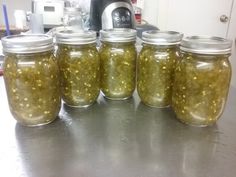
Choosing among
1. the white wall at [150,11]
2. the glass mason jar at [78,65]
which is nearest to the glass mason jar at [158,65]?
the glass mason jar at [78,65]

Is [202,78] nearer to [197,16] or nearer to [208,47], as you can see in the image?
[208,47]

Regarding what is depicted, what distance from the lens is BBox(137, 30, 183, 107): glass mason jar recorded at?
48cm

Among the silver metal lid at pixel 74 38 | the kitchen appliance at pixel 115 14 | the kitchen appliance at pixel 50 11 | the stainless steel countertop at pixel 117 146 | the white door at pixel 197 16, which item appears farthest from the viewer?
the white door at pixel 197 16

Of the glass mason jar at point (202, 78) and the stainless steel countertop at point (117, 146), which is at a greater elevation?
the glass mason jar at point (202, 78)

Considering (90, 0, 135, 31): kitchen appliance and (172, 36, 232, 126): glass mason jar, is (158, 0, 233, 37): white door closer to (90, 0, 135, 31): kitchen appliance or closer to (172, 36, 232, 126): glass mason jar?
(90, 0, 135, 31): kitchen appliance

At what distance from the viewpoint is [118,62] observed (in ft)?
1.74

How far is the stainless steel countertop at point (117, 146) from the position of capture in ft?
1.13

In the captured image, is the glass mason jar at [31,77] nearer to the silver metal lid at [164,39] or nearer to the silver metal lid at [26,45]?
the silver metal lid at [26,45]

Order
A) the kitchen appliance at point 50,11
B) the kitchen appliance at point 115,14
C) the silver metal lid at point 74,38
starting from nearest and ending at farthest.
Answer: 1. the silver metal lid at point 74,38
2. the kitchen appliance at point 115,14
3. the kitchen appliance at point 50,11

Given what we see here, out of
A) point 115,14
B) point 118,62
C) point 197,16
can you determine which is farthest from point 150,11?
point 118,62

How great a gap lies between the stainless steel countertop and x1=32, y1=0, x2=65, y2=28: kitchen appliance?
46.2 inches

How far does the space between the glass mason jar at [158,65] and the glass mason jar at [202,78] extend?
0.13ft

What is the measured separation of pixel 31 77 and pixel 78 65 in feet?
0.35

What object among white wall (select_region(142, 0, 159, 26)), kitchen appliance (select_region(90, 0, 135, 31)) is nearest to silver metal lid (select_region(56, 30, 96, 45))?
kitchen appliance (select_region(90, 0, 135, 31))
